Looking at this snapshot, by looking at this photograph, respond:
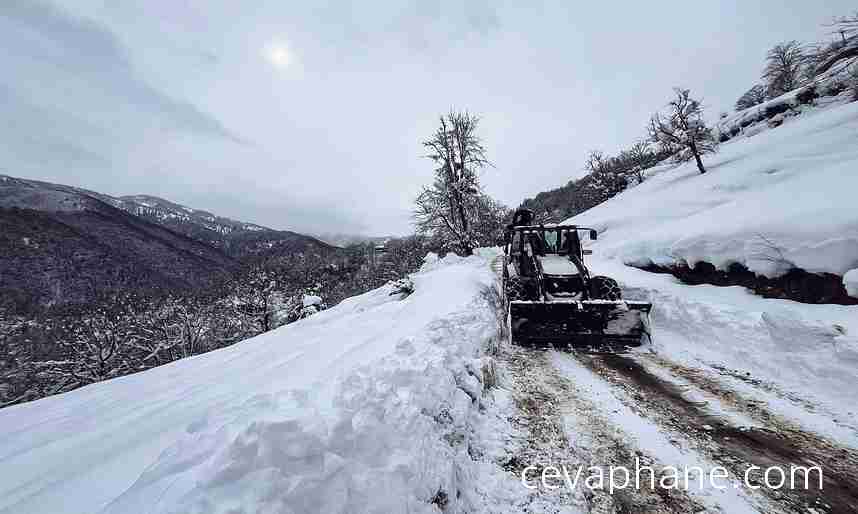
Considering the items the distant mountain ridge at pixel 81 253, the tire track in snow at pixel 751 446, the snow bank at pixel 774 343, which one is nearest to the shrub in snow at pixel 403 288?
the snow bank at pixel 774 343

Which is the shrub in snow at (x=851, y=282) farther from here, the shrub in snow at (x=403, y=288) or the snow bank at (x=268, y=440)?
the shrub in snow at (x=403, y=288)

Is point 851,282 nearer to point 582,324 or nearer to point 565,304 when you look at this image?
point 582,324

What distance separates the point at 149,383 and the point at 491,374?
5599mm

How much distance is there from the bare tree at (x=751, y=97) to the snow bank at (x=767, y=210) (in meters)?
36.7

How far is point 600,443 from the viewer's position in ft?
10.8

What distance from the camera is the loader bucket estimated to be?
20.8ft

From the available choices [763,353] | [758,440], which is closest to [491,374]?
[758,440]

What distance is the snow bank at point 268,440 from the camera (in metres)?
1.78

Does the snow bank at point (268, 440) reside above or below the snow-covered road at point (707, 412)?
above

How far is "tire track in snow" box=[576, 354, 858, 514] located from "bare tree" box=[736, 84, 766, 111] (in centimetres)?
7093

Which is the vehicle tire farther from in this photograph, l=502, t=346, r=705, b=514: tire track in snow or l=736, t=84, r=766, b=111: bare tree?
l=736, t=84, r=766, b=111: bare tree

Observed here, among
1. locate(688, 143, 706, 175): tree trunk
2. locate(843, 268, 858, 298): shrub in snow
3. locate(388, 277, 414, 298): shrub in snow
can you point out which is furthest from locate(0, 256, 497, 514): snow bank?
locate(688, 143, 706, 175): tree trunk

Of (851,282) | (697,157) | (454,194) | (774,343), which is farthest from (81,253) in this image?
(697,157)

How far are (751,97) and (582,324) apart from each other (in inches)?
2976
